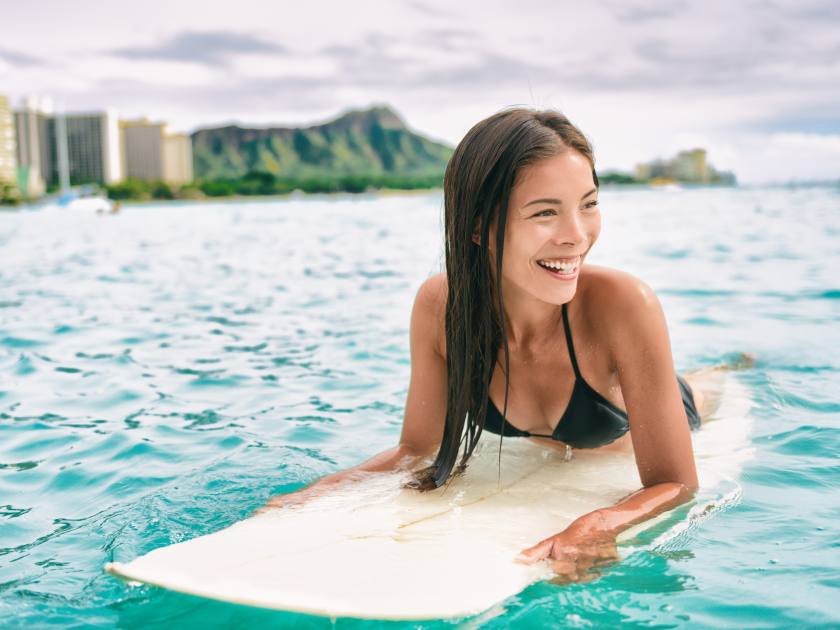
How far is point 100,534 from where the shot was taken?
281 cm

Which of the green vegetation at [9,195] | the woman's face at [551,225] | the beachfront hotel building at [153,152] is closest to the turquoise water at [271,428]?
the woman's face at [551,225]

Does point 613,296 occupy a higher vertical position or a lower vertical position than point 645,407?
higher

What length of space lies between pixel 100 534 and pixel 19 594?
0.48 metres

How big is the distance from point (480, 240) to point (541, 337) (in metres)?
0.49

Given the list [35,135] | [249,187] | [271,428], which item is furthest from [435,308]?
[35,135]

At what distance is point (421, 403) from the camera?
2.95 m

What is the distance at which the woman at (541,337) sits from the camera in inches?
92.8

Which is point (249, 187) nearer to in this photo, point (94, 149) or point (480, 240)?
point (94, 149)

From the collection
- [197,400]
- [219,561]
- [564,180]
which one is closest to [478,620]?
[219,561]

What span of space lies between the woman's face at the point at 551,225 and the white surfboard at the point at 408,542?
2.44 ft

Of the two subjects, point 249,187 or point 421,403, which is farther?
point 249,187

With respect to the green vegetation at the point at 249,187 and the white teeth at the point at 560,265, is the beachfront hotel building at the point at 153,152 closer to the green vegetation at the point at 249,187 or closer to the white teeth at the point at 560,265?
the green vegetation at the point at 249,187

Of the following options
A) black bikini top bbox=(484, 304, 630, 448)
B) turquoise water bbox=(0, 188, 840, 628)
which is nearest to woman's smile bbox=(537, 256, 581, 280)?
black bikini top bbox=(484, 304, 630, 448)

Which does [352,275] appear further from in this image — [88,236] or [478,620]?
[88,236]
